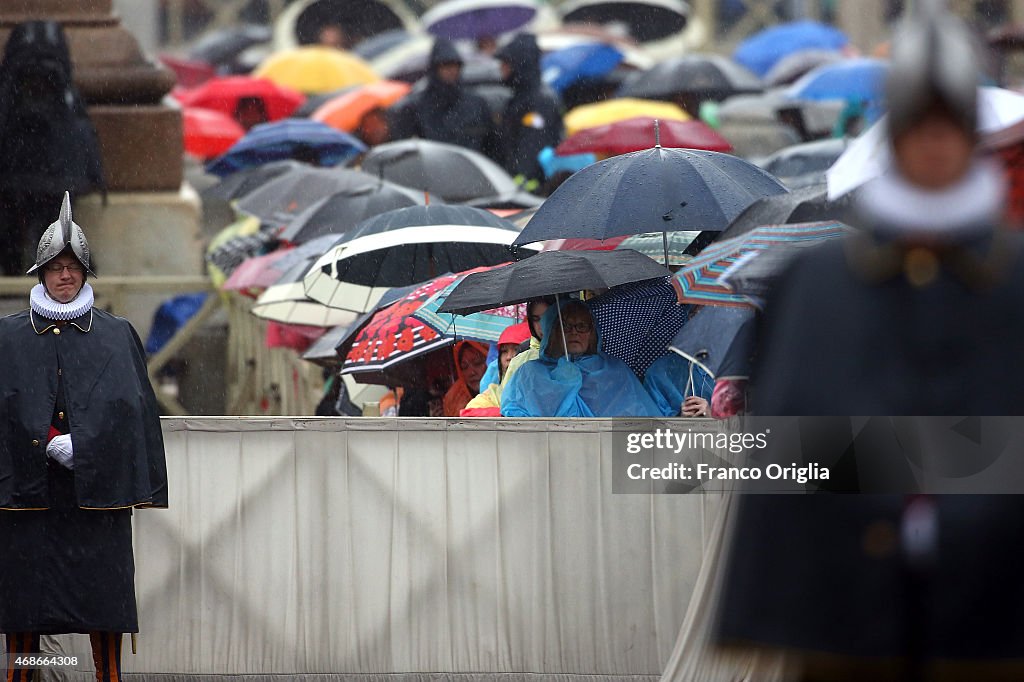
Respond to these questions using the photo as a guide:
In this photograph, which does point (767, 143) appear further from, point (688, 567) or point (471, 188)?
point (688, 567)

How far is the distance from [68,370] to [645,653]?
249cm

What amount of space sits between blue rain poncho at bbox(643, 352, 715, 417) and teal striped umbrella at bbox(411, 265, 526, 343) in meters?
0.90

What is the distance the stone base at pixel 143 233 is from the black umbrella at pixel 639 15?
13.8 meters

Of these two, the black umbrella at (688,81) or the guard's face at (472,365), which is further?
the black umbrella at (688,81)

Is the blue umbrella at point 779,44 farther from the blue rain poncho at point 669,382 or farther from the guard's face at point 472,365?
the blue rain poncho at point 669,382

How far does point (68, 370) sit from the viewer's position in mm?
7352

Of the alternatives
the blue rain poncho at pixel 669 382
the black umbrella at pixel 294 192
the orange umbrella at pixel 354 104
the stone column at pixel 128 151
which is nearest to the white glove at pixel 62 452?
the blue rain poncho at pixel 669 382

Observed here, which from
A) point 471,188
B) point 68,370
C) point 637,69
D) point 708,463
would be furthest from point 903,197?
point 637,69

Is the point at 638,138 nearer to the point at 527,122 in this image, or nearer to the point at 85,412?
the point at 527,122

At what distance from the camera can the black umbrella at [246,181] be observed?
1516cm

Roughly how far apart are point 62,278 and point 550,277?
206 cm

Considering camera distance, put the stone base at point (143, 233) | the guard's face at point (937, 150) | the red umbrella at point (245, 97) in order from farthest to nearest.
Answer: the red umbrella at point (245, 97)
the stone base at point (143, 233)
the guard's face at point (937, 150)

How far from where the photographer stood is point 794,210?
7316 millimetres

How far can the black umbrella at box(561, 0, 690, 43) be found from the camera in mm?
28188
